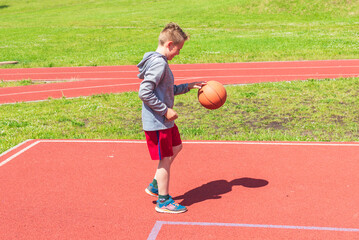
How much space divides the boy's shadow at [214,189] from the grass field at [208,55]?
207cm

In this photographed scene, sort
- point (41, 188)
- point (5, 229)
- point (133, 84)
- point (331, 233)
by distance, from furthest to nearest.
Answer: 1. point (133, 84)
2. point (41, 188)
3. point (5, 229)
4. point (331, 233)

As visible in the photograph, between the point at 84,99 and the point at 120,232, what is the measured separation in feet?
24.8

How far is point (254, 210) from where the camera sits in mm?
5105

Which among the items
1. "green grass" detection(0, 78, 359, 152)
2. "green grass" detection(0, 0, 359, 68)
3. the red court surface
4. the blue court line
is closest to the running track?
"green grass" detection(0, 78, 359, 152)

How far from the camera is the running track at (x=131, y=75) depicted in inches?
529

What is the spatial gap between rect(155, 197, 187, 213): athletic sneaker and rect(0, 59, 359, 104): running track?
8233 millimetres

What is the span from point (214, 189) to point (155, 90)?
1599 millimetres

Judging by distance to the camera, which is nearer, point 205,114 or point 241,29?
point 205,114

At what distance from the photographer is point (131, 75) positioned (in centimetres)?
1579

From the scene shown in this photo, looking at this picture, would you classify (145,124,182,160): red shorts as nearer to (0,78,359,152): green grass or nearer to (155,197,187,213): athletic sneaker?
(155,197,187,213): athletic sneaker

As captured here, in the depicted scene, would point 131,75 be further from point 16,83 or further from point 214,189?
point 214,189

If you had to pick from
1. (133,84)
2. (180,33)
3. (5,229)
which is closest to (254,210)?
(180,33)

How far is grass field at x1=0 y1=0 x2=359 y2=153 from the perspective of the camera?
8875 millimetres

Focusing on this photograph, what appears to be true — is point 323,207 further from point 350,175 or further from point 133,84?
point 133,84
